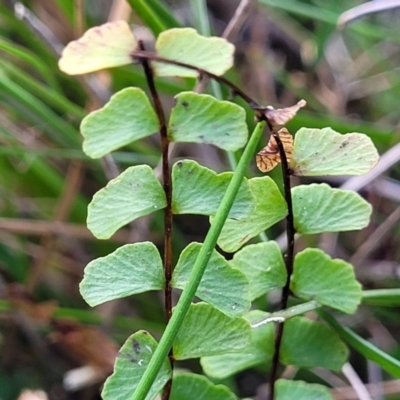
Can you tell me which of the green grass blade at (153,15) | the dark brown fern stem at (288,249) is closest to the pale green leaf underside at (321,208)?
the dark brown fern stem at (288,249)

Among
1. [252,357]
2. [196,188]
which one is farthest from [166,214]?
[252,357]

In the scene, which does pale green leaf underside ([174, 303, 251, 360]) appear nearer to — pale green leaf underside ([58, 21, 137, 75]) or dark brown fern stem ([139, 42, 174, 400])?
dark brown fern stem ([139, 42, 174, 400])

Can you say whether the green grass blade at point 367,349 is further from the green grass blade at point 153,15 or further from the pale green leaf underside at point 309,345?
the green grass blade at point 153,15

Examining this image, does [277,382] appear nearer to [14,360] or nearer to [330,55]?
[14,360]

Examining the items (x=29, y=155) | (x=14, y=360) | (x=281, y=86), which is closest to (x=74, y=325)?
(x=14, y=360)

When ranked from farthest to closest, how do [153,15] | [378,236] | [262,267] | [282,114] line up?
[378,236]
[153,15]
[262,267]
[282,114]

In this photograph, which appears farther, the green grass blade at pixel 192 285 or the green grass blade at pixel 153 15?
the green grass blade at pixel 153 15

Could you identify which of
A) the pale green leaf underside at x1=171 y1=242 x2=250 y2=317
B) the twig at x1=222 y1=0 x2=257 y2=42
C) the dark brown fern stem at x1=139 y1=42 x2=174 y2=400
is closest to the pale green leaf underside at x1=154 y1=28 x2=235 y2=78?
the dark brown fern stem at x1=139 y1=42 x2=174 y2=400

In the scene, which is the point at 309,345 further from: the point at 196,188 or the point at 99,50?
the point at 99,50
